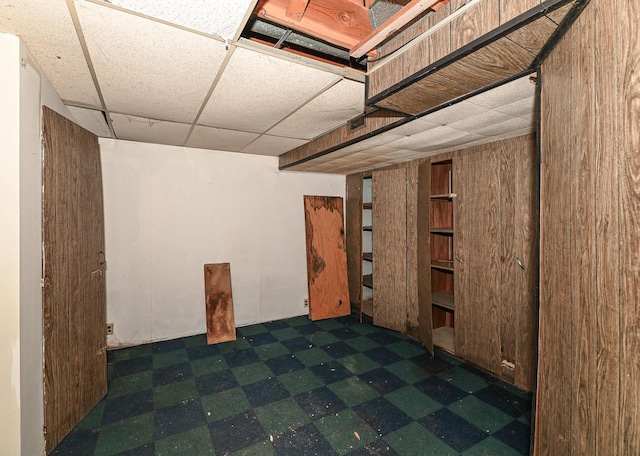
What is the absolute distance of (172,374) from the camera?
113 inches

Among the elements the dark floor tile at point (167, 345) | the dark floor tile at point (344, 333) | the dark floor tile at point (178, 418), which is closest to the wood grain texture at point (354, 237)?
the dark floor tile at point (344, 333)

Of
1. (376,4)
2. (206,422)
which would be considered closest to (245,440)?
(206,422)

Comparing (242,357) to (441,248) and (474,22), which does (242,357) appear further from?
(474,22)

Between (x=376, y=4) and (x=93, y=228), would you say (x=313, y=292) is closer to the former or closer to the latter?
(x=93, y=228)

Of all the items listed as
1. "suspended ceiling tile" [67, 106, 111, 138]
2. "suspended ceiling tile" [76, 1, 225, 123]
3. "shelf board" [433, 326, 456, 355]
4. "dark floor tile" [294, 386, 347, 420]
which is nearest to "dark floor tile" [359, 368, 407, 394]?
"dark floor tile" [294, 386, 347, 420]

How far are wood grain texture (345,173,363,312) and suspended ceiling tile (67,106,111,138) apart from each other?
3204 mm

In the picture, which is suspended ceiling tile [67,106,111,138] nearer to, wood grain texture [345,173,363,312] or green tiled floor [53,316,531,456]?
green tiled floor [53,316,531,456]

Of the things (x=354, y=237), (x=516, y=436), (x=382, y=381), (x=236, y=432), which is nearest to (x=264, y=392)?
(x=236, y=432)

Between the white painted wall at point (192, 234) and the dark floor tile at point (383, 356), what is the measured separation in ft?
5.01

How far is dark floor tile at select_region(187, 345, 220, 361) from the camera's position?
3238 millimetres

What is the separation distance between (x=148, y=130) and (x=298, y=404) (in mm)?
2965

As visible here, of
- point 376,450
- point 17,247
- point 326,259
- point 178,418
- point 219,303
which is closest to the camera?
point 17,247

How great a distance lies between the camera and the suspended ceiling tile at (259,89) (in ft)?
5.51

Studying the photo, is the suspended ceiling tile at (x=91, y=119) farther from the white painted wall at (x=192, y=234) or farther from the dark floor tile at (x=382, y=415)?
the dark floor tile at (x=382, y=415)
